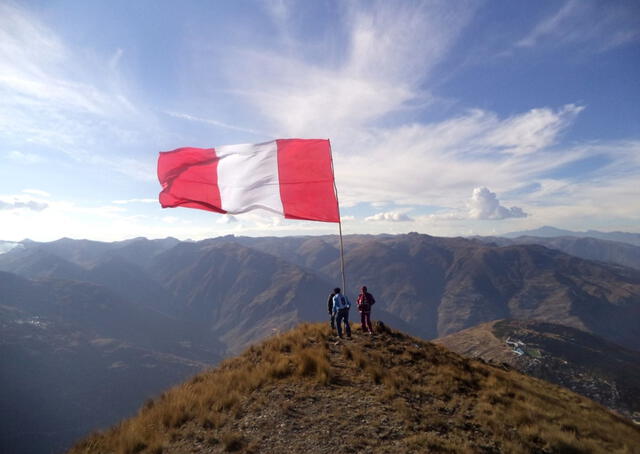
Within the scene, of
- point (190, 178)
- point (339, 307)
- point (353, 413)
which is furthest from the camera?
point (339, 307)

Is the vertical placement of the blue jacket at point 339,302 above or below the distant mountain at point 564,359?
above

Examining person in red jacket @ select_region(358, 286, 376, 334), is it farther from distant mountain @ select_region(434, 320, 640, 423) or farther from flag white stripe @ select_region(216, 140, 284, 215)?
distant mountain @ select_region(434, 320, 640, 423)

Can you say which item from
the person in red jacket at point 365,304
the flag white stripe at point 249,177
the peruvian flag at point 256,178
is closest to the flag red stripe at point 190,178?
the peruvian flag at point 256,178

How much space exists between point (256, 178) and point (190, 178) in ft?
9.11

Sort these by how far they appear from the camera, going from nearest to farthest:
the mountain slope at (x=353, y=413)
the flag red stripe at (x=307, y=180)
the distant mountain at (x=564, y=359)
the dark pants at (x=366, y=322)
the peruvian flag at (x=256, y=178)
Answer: the mountain slope at (x=353, y=413), the peruvian flag at (x=256, y=178), the flag red stripe at (x=307, y=180), the dark pants at (x=366, y=322), the distant mountain at (x=564, y=359)

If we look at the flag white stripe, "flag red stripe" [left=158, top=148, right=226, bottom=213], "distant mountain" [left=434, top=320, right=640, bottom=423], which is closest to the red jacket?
the flag white stripe

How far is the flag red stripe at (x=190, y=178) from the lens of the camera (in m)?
13.7

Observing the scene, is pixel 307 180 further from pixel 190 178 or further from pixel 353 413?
pixel 353 413

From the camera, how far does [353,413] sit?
29.2 feet

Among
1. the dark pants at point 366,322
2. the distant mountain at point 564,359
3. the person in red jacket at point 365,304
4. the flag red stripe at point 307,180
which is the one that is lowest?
the distant mountain at point 564,359

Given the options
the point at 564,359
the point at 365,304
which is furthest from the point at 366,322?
the point at 564,359

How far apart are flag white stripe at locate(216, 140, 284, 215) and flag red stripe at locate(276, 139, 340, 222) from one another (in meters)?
0.32

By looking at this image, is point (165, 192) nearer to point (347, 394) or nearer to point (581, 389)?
point (347, 394)

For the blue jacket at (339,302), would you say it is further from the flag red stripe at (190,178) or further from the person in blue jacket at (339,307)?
the flag red stripe at (190,178)
